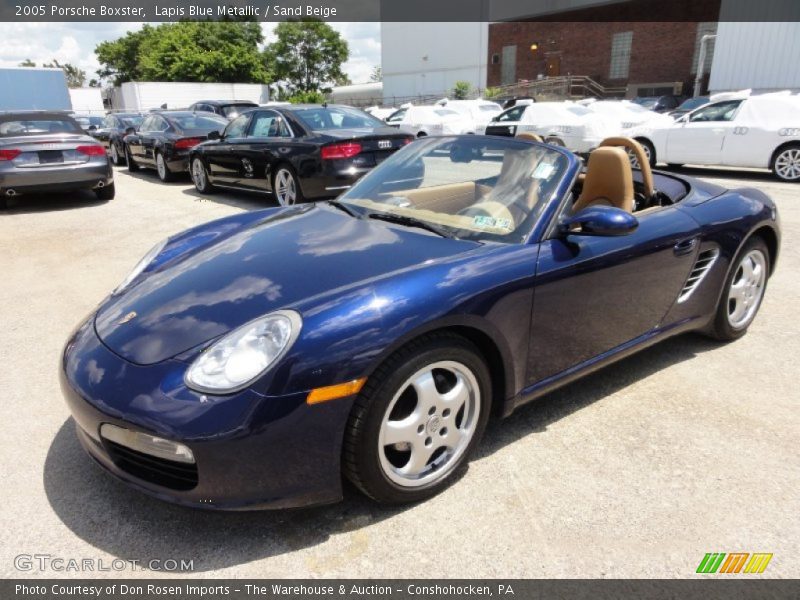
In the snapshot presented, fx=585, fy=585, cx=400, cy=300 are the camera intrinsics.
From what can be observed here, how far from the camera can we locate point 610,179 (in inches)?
124

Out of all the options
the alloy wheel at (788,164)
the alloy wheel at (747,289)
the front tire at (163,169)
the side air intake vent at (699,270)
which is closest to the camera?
the side air intake vent at (699,270)

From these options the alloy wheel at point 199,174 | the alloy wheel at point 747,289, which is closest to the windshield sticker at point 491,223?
the alloy wheel at point 747,289

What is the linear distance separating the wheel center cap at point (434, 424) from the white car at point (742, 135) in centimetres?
1059

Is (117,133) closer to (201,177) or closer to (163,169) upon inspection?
(163,169)

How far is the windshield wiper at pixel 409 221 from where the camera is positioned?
2.67 meters

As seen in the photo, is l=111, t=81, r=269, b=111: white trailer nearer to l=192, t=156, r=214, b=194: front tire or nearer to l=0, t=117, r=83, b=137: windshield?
l=0, t=117, r=83, b=137: windshield

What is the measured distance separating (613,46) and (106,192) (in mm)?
39944

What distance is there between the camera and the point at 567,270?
8.41ft

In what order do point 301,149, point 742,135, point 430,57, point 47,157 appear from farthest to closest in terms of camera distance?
point 430,57
point 742,135
point 47,157
point 301,149

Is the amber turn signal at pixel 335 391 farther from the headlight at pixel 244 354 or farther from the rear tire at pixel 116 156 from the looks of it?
the rear tire at pixel 116 156

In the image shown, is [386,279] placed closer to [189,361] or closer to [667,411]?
[189,361]

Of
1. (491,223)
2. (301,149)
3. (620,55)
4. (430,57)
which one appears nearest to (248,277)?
(491,223)
